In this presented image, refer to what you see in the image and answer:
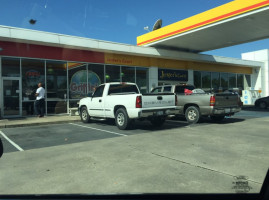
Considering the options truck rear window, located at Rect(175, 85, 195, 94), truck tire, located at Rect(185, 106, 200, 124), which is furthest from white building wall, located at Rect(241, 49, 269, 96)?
truck tire, located at Rect(185, 106, 200, 124)

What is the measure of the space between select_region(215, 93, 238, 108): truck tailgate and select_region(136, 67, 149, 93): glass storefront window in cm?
932

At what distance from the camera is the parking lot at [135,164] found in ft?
11.4

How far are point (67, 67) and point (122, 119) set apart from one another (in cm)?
800

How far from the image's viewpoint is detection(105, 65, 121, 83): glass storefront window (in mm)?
17433

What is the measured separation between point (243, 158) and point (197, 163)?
1066 millimetres

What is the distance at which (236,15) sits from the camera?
13250mm

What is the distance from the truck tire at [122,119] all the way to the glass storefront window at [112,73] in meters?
8.46

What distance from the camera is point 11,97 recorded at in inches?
529

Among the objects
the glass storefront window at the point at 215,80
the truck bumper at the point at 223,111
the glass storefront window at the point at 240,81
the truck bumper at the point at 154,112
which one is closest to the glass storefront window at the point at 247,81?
the glass storefront window at the point at 240,81

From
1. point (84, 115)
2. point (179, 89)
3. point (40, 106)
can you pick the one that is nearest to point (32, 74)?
point (40, 106)

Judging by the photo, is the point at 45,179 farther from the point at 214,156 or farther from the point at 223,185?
the point at 214,156

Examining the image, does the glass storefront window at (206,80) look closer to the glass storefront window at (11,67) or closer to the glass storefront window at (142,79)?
the glass storefront window at (142,79)

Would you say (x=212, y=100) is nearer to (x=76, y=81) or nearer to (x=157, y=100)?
(x=157, y=100)

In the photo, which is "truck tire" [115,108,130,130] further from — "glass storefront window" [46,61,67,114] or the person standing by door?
"glass storefront window" [46,61,67,114]
